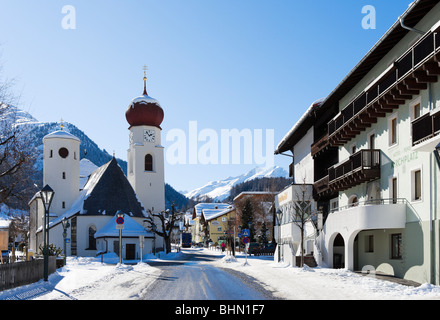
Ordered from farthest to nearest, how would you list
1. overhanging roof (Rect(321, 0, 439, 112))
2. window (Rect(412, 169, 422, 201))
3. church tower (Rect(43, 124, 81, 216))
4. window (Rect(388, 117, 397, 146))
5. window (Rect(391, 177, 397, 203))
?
1. church tower (Rect(43, 124, 81, 216))
2. window (Rect(388, 117, 397, 146))
3. window (Rect(391, 177, 397, 203))
4. window (Rect(412, 169, 422, 201))
5. overhanging roof (Rect(321, 0, 439, 112))

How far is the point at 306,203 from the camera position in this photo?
38781 mm

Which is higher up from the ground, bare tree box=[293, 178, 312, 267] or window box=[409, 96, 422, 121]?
window box=[409, 96, 422, 121]

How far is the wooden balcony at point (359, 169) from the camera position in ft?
87.3

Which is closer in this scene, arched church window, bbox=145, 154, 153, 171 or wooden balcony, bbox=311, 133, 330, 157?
wooden balcony, bbox=311, 133, 330, 157

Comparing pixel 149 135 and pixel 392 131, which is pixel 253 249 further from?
pixel 392 131

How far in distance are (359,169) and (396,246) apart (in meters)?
4.24

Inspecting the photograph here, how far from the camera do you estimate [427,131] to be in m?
19.4

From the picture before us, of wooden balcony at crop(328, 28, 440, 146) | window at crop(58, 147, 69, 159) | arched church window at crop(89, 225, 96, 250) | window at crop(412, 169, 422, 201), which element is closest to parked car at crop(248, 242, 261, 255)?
arched church window at crop(89, 225, 96, 250)

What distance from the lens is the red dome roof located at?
81.7m

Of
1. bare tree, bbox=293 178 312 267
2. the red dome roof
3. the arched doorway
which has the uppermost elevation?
the red dome roof

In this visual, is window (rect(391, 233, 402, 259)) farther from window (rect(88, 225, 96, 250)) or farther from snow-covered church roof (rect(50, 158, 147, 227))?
window (rect(88, 225, 96, 250))

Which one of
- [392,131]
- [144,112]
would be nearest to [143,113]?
[144,112]

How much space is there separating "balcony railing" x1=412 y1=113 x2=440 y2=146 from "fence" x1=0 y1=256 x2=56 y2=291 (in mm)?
15479

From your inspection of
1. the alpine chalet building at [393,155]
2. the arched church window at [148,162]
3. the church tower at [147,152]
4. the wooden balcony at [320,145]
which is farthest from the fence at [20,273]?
the arched church window at [148,162]
